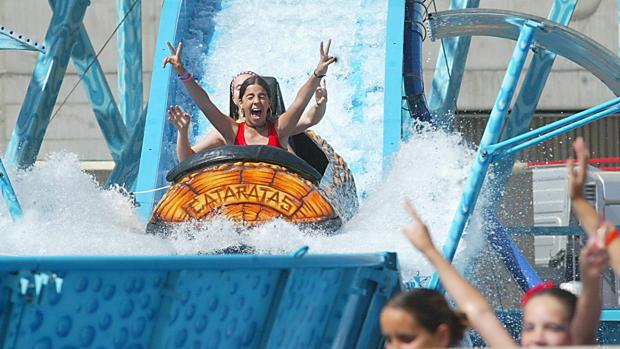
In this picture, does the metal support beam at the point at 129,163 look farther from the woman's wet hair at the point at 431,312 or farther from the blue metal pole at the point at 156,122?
the woman's wet hair at the point at 431,312

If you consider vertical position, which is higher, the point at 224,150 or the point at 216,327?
the point at 224,150

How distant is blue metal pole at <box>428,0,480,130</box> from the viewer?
897 centimetres

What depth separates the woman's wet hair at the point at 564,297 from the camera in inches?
98.8

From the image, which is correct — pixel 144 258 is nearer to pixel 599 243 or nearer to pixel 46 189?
pixel 599 243

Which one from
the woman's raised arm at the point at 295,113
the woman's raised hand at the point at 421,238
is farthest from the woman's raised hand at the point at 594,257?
the woman's raised arm at the point at 295,113

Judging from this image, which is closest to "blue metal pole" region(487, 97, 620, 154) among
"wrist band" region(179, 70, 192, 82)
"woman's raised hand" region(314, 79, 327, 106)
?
"woman's raised hand" region(314, 79, 327, 106)

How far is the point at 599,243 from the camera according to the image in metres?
2.32

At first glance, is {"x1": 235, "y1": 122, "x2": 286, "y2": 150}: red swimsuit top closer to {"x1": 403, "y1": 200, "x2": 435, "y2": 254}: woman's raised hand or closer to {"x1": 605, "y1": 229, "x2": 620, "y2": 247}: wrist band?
{"x1": 403, "y1": 200, "x2": 435, "y2": 254}: woman's raised hand

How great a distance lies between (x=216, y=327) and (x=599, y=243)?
134 centimetres

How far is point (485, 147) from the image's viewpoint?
4.96 meters

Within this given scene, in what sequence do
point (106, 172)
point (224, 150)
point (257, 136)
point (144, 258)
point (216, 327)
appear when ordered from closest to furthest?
point (144, 258) → point (216, 327) → point (224, 150) → point (257, 136) → point (106, 172)

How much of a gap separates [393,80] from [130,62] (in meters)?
2.25

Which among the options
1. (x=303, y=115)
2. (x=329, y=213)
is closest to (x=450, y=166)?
(x=303, y=115)

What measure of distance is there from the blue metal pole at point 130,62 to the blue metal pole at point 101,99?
0.55 feet
